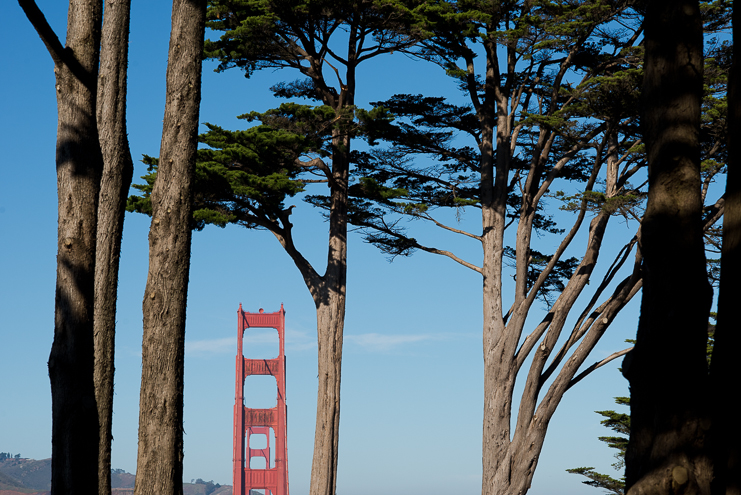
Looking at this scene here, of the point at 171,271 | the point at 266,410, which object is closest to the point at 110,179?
the point at 171,271

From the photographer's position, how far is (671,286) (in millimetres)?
2457

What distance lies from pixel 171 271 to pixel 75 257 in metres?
0.51

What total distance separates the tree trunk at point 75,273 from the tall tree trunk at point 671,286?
2086mm

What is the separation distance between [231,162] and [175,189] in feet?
16.4

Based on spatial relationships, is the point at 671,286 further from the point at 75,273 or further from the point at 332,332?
the point at 332,332

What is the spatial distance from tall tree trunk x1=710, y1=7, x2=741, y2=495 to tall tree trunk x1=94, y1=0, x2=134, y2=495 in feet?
9.61

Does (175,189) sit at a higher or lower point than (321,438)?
higher

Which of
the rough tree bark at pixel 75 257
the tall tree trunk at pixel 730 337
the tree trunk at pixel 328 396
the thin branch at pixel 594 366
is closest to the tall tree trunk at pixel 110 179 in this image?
the rough tree bark at pixel 75 257

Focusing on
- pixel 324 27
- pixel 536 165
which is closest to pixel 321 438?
pixel 536 165

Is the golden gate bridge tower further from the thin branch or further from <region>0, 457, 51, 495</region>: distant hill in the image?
<region>0, 457, 51, 495</region>: distant hill

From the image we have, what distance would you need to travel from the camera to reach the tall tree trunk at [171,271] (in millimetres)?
3203

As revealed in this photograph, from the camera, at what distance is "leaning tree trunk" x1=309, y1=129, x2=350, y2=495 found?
8039mm

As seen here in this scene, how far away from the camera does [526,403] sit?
8.53m

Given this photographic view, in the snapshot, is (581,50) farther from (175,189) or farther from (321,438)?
(175,189)
